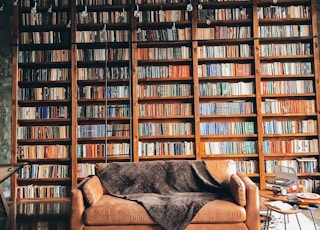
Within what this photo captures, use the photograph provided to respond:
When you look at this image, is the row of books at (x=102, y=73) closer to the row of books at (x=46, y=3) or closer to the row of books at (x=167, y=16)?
the row of books at (x=167, y=16)

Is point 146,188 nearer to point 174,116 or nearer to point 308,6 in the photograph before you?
point 174,116

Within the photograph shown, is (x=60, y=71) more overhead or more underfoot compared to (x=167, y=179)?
more overhead

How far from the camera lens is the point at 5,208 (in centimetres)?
376

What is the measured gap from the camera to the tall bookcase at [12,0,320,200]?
4461mm

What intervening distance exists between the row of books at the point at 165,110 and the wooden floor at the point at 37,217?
166 cm

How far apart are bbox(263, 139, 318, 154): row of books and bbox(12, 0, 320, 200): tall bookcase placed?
0.05 ft

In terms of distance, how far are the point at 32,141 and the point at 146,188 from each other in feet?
6.93

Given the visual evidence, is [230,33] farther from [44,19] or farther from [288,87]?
[44,19]

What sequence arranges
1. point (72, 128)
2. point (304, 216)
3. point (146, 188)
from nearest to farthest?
point (146, 188)
point (304, 216)
point (72, 128)

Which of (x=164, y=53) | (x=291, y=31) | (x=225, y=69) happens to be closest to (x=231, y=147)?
(x=225, y=69)

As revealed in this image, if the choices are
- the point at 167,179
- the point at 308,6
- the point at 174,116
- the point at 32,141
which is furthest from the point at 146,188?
the point at 308,6

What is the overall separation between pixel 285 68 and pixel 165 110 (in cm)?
182

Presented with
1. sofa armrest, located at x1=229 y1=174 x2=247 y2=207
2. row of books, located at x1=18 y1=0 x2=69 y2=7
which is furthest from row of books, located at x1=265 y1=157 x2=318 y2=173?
row of books, located at x1=18 y1=0 x2=69 y2=7

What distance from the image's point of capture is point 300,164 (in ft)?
14.6
